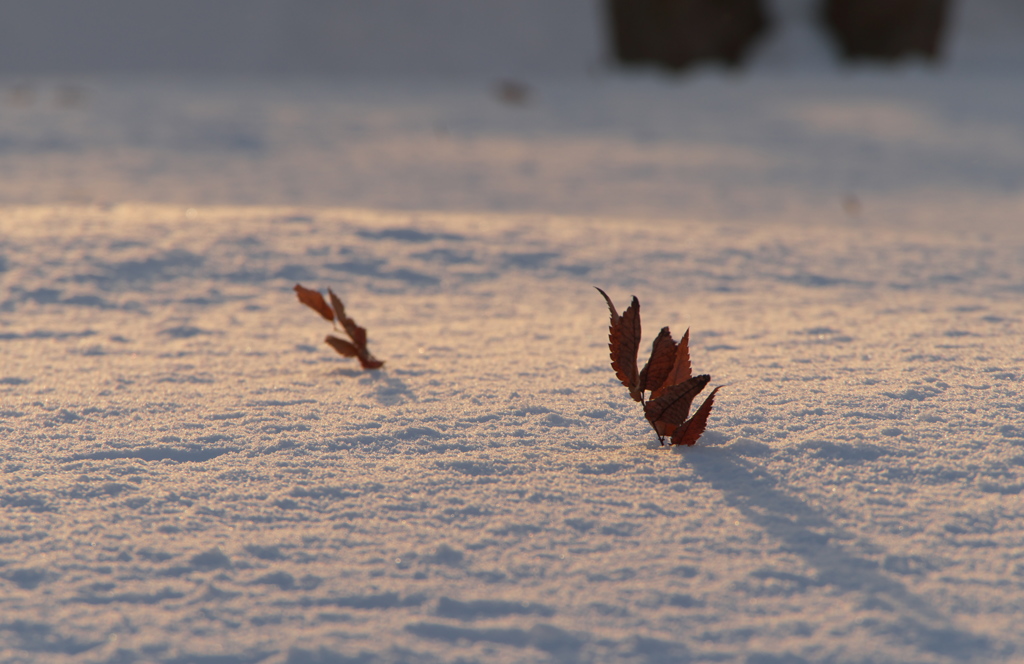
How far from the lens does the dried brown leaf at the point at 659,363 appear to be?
4.14 feet

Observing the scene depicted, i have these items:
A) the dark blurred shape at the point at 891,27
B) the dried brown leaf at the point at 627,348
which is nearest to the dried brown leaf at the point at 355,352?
the dried brown leaf at the point at 627,348

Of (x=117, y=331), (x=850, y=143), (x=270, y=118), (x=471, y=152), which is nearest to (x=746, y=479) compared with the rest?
(x=117, y=331)

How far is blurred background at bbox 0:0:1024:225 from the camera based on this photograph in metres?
3.67

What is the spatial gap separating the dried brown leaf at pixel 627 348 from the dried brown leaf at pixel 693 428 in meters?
0.07

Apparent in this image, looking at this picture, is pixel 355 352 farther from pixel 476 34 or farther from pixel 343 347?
pixel 476 34

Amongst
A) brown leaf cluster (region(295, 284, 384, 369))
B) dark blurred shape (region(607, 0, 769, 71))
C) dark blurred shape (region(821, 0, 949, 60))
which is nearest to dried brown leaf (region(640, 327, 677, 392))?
brown leaf cluster (region(295, 284, 384, 369))

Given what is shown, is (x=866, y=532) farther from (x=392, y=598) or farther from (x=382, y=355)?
(x=382, y=355)

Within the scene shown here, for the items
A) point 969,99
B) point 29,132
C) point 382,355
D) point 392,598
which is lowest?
point 392,598

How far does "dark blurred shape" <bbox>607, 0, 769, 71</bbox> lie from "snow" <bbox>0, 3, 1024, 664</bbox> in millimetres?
4757

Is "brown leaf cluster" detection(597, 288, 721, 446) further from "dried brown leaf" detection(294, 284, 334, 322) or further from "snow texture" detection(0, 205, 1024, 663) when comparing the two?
"dried brown leaf" detection(294, 284, 334, 322)

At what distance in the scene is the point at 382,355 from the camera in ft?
5.76

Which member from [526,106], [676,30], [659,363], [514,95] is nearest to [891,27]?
[676,30]

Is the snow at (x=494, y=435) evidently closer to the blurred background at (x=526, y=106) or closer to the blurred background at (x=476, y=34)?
the blurred background at (x=526, y=106)

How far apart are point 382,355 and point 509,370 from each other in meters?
0.28
